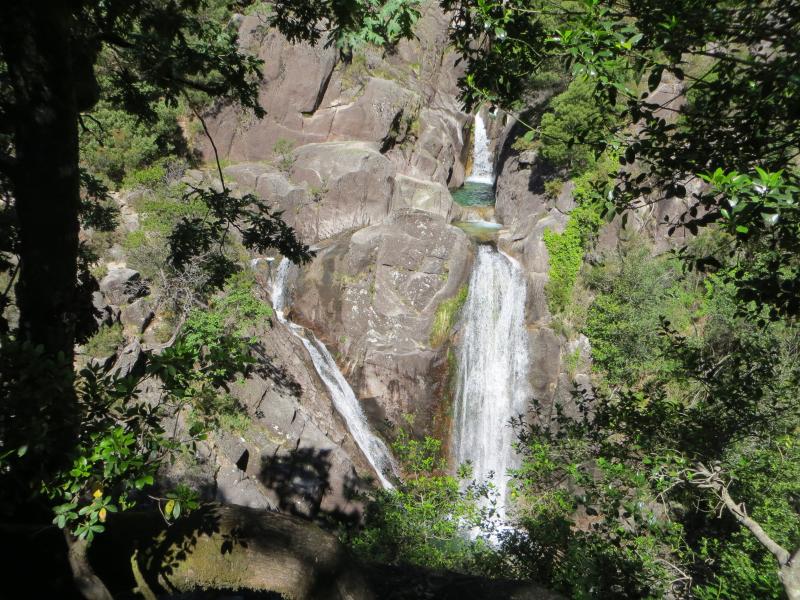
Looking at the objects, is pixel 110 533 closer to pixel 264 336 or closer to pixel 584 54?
pixel 584 54

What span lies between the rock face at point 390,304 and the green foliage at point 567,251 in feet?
9.92

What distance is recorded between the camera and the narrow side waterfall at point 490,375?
50.1 feet

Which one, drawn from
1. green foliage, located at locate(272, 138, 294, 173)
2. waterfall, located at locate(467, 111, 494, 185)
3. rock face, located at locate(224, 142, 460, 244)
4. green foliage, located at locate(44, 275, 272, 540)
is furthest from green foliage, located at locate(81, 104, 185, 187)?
green foliage, located at locate(44, 275, 272, 540)

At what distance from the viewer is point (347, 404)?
14438 mm

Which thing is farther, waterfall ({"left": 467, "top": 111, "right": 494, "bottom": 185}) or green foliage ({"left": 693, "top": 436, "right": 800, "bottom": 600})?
waterfall ({"left": 467, "top": 111, "right": 494, "bottom": 185})

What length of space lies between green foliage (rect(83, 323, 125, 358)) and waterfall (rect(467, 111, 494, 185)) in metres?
18.6

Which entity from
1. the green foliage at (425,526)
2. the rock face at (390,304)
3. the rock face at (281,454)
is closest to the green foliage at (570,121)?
the rock face at (390,304)

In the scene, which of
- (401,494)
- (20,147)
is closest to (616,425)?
(401,494)

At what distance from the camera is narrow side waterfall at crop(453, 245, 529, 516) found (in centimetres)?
1527

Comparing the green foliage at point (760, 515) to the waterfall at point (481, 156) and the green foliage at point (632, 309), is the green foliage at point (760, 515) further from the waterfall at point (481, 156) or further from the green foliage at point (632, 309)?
the waterfall at point (481, 156)

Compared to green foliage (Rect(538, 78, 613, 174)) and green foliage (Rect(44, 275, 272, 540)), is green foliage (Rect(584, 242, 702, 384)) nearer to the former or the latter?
green foliage (Rect(538, 78, 613, 174))

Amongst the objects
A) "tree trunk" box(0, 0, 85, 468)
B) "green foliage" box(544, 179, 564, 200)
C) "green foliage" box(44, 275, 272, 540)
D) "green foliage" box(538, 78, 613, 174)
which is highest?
"green foliage" box(538, 78, 613, 174)

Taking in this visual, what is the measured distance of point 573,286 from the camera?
646 inches

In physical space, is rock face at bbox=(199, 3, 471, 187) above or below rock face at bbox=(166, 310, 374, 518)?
above
